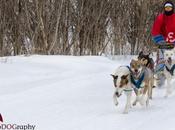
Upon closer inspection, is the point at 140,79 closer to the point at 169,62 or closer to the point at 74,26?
the point at 169,62

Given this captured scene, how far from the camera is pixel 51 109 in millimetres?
6516

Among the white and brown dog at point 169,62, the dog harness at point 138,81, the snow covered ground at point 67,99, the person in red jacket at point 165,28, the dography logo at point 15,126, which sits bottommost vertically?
the dography logo at point 15,126

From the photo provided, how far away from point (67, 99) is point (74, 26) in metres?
5.56

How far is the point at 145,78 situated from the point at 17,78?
2679 millimetres

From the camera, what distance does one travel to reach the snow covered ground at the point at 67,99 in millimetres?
5848

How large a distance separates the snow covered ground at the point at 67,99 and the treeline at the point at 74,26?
55.0 inches

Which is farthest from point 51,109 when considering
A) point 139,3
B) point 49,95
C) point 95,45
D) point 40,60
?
point 139,3

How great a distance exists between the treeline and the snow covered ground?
4.59 ft

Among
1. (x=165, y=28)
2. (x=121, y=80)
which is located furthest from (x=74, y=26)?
(x=121, y=80)

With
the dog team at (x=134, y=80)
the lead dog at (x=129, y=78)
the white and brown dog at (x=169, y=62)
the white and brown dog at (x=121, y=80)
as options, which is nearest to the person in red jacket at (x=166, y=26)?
the white and brown dog at (x=169, y=62)

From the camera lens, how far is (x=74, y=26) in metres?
12.6

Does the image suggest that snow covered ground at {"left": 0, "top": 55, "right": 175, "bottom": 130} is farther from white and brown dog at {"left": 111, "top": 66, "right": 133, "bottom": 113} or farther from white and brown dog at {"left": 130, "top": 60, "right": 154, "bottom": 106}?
white and brown dog at {"left": 111, "top": 66, "right": 133, "bottom": 113}

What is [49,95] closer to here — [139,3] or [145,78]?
[145,78]

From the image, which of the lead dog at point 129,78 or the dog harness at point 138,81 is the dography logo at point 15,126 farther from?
the dog harness at point 138,81
